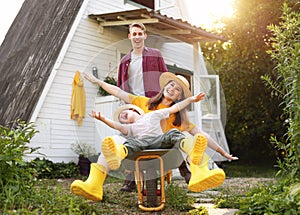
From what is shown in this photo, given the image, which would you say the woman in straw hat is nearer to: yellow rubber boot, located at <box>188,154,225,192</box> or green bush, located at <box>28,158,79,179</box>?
yellow rubber boot, located at <box>188,154,225,192</box>

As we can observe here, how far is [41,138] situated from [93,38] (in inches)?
82.3

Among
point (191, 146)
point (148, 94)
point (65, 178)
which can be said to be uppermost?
point (148, 94)

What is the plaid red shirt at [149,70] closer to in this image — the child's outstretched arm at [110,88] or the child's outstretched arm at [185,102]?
the child's outstretched arm at [110,88]

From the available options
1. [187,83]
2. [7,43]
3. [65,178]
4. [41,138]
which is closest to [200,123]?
[187,83]

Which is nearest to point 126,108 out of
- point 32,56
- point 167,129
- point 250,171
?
point 167,129

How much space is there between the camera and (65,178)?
696cm

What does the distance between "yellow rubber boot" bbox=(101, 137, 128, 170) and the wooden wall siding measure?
4.27m

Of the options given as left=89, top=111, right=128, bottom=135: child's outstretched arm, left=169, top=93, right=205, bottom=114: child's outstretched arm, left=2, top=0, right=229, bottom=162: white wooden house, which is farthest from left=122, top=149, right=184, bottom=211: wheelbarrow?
left=2, top=0, right=229, bottom=162: white wooden house

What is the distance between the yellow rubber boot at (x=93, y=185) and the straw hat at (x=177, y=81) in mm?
862

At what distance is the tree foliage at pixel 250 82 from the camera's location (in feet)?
39.5

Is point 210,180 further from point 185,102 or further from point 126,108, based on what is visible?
point 126,108

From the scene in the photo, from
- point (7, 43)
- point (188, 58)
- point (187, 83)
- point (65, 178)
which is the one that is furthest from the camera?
point (7, 43)

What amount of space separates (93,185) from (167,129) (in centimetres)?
73

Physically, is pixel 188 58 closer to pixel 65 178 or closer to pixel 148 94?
pixel 148 94
